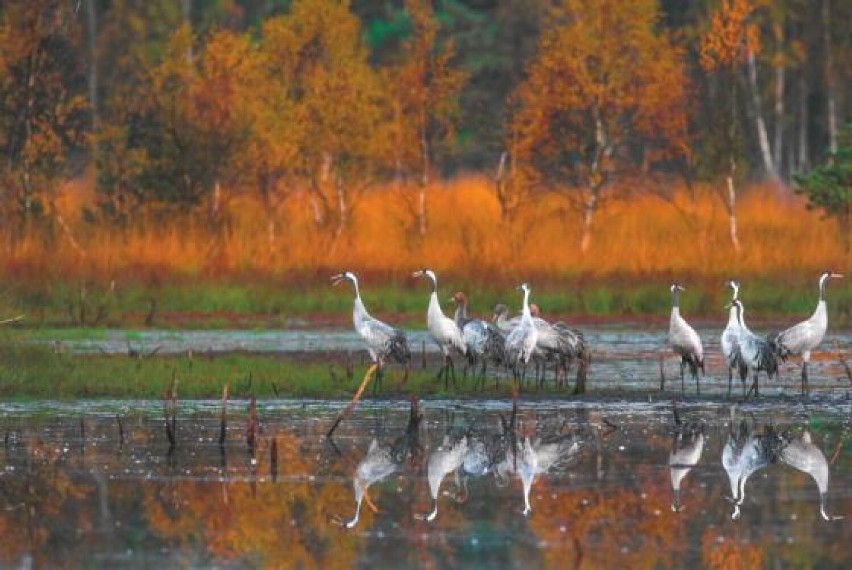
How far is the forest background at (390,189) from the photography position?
3231cm

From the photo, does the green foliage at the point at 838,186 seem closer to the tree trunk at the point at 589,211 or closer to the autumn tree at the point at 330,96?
the tree trunk at the point at 589,211

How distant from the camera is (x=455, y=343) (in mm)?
22656

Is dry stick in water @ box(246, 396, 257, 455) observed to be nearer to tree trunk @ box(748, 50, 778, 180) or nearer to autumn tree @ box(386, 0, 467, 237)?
autumn tree @ box(386, 0, 467, 237)

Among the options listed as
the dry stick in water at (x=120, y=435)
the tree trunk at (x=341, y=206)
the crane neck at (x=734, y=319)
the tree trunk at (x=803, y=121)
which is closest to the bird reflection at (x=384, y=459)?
the dry stick in water at (x=120, y=435)

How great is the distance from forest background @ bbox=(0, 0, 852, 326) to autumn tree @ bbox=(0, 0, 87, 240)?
0.05m

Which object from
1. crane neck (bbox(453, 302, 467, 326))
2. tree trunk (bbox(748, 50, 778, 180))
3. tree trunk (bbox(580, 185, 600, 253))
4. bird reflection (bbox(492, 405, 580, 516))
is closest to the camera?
bird reflection (bbox(492, 405, 580, 516))

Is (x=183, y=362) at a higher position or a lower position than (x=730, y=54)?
lower

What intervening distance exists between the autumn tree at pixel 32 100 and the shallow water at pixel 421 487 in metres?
18.0

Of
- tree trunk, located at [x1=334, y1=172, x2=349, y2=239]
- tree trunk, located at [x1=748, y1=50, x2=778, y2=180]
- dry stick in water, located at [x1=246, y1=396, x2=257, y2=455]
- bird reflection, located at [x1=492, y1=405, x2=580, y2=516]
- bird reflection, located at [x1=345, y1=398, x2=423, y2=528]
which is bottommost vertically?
bird reflection, located at [x1=345, y1=398, x2=423, y2=528]

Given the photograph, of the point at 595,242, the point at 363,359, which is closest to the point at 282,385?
the point at 363,359

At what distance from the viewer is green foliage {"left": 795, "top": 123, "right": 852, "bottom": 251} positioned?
35719 mm

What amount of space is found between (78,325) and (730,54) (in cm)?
1513

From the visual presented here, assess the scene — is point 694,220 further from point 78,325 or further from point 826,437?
point 826,437

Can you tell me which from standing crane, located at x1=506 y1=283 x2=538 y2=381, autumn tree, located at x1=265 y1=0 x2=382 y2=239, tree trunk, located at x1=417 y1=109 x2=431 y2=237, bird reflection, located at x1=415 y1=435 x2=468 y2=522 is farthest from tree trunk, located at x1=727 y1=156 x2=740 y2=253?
bird reflection, located at x1=415 y1=435 x2=468 y2=522
